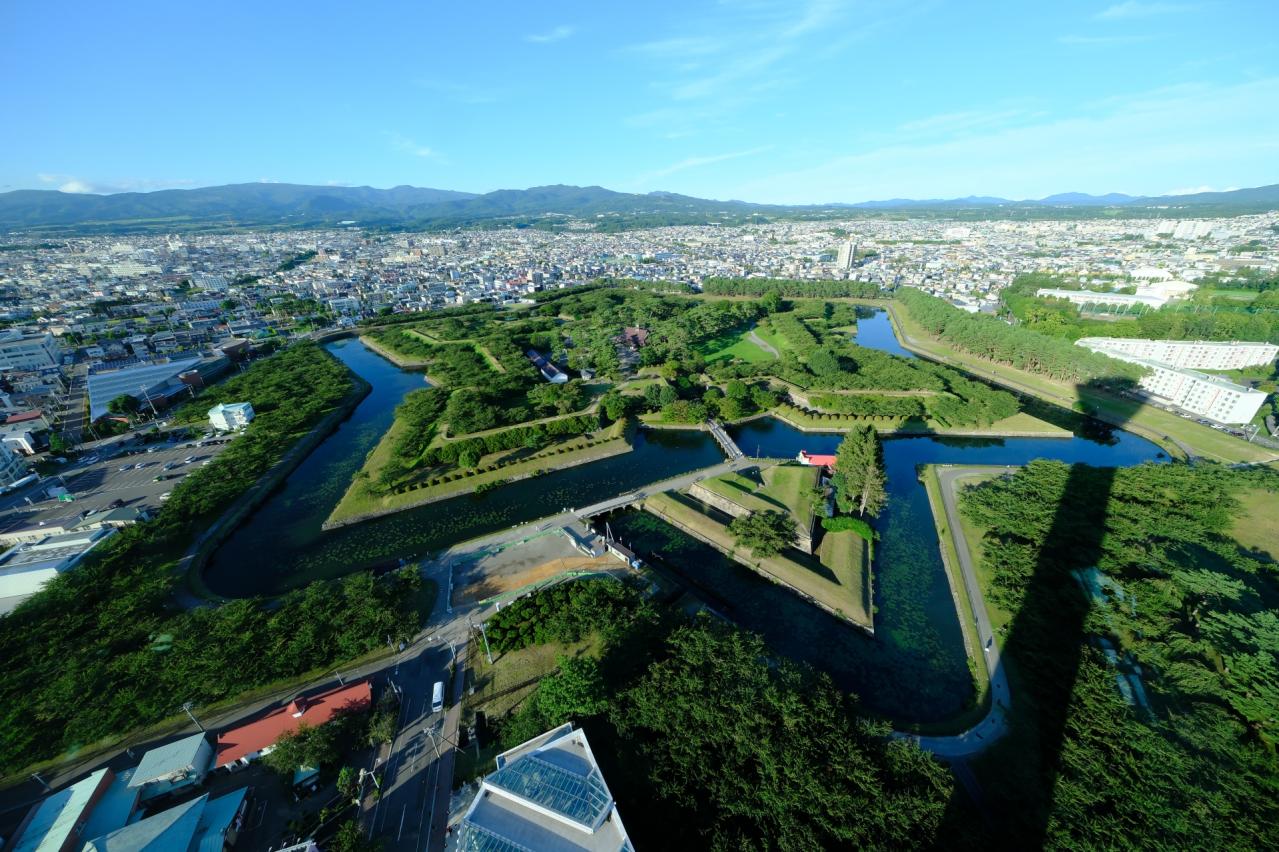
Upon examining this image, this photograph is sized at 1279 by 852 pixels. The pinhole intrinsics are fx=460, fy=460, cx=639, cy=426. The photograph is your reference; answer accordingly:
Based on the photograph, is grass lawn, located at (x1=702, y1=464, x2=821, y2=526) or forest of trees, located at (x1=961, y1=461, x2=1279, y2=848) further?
grass lawn, located at (x1=702, y1=464, x2=821, y2=526)

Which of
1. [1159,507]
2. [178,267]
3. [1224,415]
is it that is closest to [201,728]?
[1159,507]

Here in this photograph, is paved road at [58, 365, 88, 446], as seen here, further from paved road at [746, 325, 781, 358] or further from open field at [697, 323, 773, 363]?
paved road at [746, 325, 781, 358]

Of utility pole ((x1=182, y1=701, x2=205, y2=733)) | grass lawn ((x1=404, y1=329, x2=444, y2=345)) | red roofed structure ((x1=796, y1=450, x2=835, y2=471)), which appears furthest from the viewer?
grass lawn ((x1=404, y1=329, x2=444, y2=345))

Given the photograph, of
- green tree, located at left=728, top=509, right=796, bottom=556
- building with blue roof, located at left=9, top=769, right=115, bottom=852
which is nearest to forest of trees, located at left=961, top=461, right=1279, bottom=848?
green tree, located at left=728, top=509, right=796, bottom=556

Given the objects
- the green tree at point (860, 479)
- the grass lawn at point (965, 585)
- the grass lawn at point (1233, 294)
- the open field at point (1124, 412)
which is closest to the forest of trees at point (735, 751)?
the grass lawn at point (965, 585)

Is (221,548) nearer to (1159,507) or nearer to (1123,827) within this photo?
(1123,827)

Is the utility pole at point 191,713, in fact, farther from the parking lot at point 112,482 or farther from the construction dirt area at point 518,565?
the parking lot at point 112,482

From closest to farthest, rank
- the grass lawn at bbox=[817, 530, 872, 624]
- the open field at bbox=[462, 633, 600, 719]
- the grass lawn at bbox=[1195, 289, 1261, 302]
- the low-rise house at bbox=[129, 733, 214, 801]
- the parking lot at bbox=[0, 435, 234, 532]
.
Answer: the low-rise house at bbox=[129, 733, 214, 801] < the open field at bbox=[462, 633, 600, 719] < the grass lawn at bbox=[817, 530, 872, 624] < the parking lot at bbox=[0, 435, 234, 532] < the grass lawn at bbox=[1195, 289, 1261, 302]

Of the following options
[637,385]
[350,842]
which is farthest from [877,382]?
[350,842]
